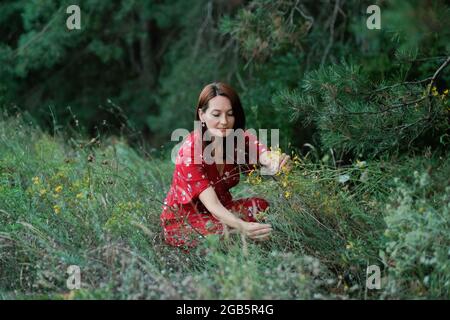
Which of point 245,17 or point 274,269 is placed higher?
point 245,17

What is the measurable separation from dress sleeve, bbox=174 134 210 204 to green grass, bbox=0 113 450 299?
20 cm

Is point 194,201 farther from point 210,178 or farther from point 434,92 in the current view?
point 434,92

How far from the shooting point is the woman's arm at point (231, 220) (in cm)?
325

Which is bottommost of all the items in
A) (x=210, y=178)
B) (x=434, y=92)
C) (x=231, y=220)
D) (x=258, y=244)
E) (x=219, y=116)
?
(x=258, y=244)

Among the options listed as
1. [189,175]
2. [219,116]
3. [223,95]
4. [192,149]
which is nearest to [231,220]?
[189,175]

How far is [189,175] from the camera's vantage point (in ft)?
11.6

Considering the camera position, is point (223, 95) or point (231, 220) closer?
point (231, 220)

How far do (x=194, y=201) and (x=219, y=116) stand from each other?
48cm

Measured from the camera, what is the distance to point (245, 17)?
16.7 ft

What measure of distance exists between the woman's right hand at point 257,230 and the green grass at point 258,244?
6 cm

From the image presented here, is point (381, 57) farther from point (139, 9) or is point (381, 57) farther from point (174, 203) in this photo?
point (139, 9)

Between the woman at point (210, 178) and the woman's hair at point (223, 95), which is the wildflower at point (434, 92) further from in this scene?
the woman's hair at point (223, 95)
